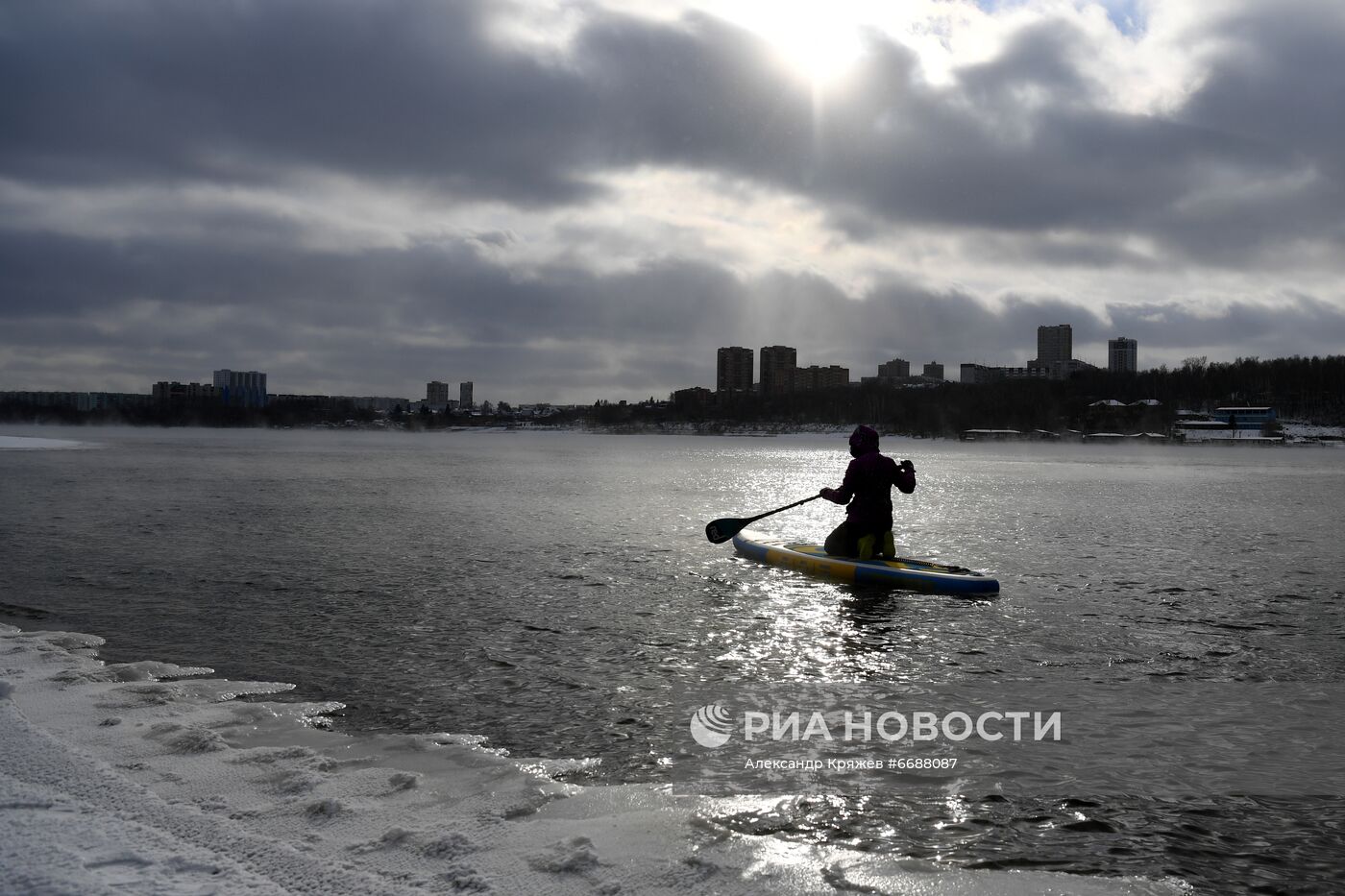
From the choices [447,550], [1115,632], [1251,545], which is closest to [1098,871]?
[1115,632]

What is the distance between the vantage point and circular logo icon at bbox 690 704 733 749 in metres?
7.53

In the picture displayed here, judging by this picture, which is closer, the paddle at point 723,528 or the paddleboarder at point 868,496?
the paddleboarder at point 868,496

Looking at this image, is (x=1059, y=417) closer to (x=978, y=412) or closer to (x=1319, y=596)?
(x=978, y=412)

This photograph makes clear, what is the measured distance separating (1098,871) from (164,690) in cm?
767

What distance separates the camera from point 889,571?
1503 cm

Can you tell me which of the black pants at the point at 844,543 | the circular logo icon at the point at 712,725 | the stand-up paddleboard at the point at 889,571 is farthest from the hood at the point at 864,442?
the circular logo icon at the point at 712,725

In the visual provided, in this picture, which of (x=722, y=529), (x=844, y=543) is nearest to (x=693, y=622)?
(x=844, y=543)

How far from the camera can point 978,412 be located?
194250 millimetres

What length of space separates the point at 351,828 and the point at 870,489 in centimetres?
1185

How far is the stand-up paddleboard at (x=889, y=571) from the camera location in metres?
14.5

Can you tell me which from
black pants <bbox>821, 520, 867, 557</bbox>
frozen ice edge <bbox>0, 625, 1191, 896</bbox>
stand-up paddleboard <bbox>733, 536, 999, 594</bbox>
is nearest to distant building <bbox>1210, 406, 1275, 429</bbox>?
stand-up paddleboard <bbox>733, 536, 999, 594</bbox>

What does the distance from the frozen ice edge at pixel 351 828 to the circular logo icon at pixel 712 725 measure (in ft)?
4.25

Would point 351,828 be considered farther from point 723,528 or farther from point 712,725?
point 723,528

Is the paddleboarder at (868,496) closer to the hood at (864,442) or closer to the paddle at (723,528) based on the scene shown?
the hood at (864,442)
